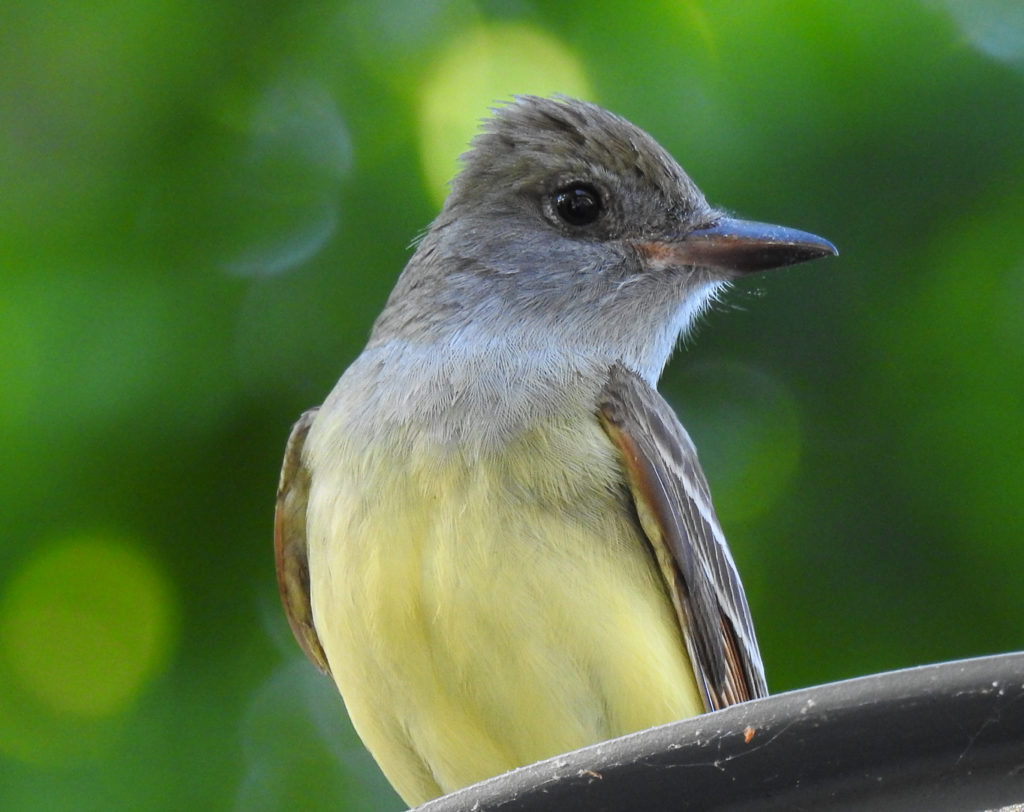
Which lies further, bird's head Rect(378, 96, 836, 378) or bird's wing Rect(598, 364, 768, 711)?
bird's head Rect(378, 96, 836, 378)

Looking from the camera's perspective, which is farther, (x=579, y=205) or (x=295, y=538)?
(x=579, y=205)

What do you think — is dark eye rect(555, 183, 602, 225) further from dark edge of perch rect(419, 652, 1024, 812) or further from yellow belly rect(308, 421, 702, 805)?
dark edge of perch rect(419, 652, 1024, 812)

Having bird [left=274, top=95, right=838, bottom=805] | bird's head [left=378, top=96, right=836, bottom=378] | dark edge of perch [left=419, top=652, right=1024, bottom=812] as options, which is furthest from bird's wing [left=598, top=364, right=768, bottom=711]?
dark edge of perch [left=419, top=652, right=1024, bottom=812]

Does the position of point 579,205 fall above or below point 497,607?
above

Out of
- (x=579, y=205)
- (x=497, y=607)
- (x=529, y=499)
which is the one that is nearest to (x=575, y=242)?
(x=579, y=205)

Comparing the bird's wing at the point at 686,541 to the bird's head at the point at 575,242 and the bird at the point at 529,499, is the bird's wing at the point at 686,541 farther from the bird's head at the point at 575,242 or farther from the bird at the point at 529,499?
the bird's head at the point at 575,242

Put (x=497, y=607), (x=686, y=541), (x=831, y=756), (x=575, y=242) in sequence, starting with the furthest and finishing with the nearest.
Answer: (x=575, y=242), (x=686, y=541), (x=497, y=607), (x=831, y=756)

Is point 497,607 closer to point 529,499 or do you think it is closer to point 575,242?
point 529,499
